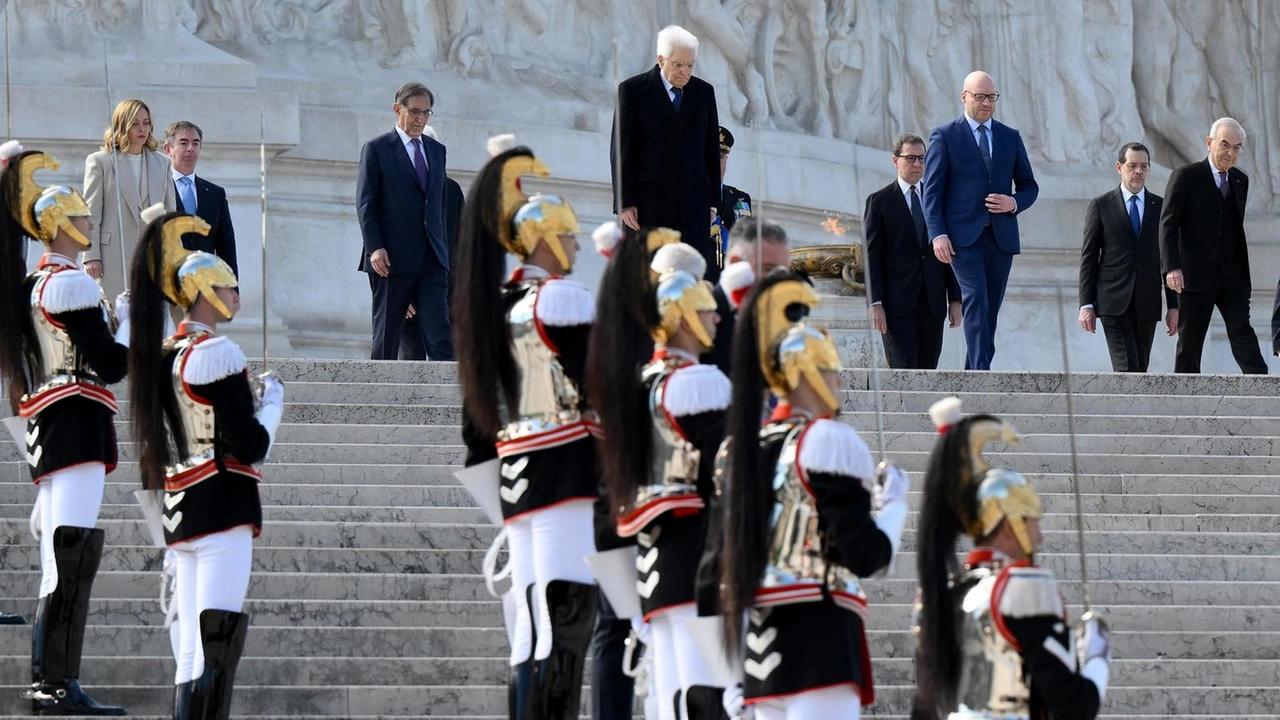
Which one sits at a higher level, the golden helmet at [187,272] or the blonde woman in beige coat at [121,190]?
the blonde woman in beige coat at [121,190]

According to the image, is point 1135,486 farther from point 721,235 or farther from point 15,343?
point 15,343

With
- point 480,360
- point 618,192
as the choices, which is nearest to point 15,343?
point 480,360

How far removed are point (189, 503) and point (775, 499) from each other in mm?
2130

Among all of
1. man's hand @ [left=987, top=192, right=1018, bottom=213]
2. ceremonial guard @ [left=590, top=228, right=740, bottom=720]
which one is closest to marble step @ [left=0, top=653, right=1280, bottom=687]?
ceremonial guard @ [left=590, top=228, right=740, bottom=720]

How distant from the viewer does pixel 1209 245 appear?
13.1 metres

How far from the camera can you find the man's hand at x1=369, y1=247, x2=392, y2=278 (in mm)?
12273

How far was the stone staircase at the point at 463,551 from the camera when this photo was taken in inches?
338

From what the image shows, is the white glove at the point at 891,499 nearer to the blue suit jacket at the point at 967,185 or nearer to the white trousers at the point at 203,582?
the white trousers at the point at 203,582

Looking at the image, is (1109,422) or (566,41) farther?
(566,41)

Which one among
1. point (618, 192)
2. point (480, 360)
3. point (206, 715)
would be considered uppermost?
point (618, 192)

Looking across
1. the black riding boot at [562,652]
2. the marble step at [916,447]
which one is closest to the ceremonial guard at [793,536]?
the black riding boot at [562,652]

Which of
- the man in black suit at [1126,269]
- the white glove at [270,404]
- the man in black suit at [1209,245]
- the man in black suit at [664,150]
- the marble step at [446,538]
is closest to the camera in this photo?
the white glove at [270,404]

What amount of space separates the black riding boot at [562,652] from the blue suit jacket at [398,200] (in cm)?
556

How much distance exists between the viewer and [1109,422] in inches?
462
